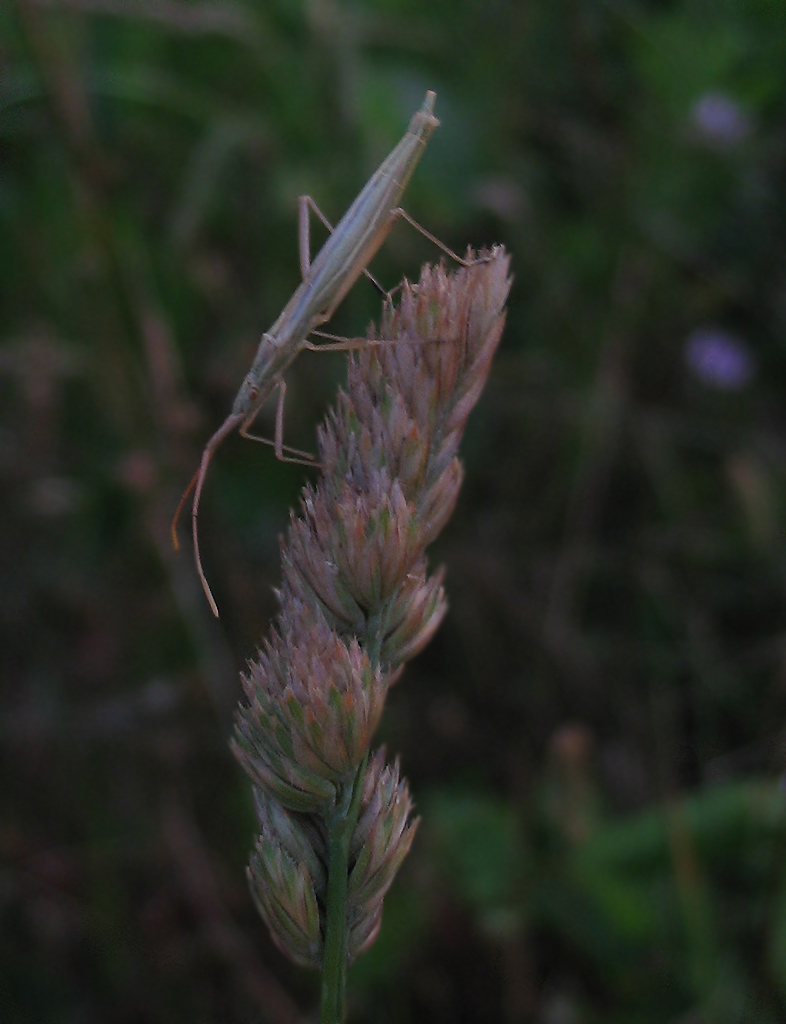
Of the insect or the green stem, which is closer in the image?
the green stem

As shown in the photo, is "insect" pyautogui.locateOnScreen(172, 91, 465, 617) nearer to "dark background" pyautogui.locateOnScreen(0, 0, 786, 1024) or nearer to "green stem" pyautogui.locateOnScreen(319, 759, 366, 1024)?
"green stem" pyautogui.locateOnScreen(319, 759, 366, 1024)

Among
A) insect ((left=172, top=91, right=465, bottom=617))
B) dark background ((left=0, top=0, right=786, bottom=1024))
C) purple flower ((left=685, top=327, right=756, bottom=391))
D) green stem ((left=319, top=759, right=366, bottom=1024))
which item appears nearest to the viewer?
green stem ((left=319, top=759, right=366, bottom=1024))

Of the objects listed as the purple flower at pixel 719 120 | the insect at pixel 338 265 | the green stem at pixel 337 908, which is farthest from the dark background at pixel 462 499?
the green stem at pixel 337 908

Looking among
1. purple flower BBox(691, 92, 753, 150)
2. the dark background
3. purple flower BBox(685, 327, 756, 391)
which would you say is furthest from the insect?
purple flower BBox(691, 92, 753, 150)

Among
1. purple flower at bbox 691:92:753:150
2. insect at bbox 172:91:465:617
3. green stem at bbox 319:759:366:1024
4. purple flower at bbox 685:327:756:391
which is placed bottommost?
green stem at bbox 319:759:366:1024

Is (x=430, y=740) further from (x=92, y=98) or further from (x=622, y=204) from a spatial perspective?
(x=92, y=98)

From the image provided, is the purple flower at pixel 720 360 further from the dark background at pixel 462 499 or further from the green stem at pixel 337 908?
the green stem at pixel 337 908

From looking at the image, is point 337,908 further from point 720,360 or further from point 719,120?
point 719,120

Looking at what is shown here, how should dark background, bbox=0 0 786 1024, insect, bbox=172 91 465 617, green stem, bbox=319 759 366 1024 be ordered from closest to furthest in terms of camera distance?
1. green stem, bbox=319 759 366 1024
2. insect, bbox=172 91 465 617
3. dark background, bbox=0 0 786 1024
